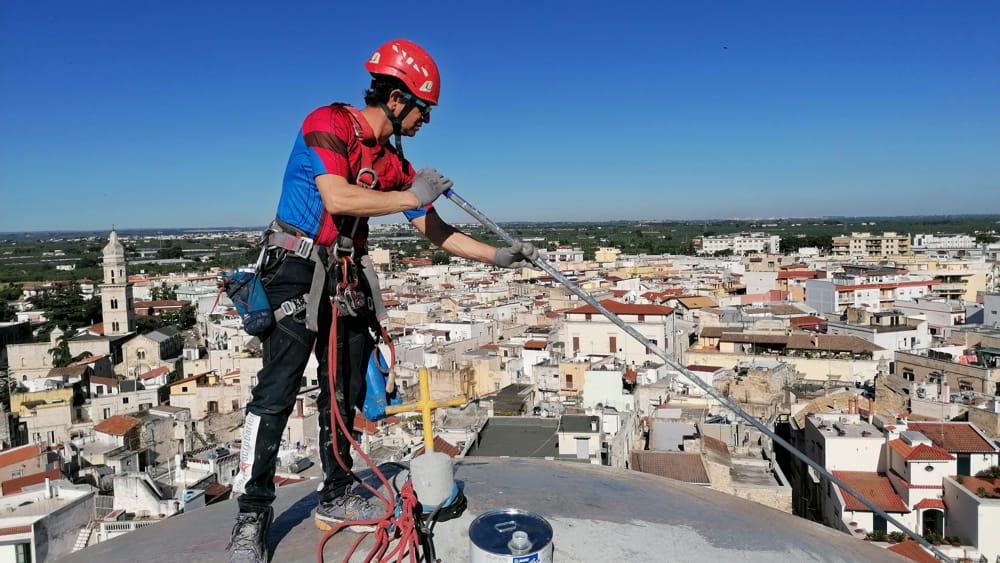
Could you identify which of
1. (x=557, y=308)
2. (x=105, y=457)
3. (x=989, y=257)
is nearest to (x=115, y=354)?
(x=105, y=457)

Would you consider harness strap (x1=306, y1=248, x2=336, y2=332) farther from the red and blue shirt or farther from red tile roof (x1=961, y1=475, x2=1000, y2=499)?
red tile roof (x1=961, y1=475, x2=1000, y2=499)

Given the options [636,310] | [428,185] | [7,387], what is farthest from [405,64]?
[7,387]

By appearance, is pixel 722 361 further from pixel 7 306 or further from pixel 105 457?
pixel 7 306

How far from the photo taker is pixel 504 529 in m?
3.03

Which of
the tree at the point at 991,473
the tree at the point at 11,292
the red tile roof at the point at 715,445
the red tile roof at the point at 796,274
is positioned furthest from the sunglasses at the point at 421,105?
the tree at the point at 11,292

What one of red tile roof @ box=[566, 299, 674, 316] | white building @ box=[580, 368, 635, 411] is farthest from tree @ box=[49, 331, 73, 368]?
white building @ box=[580, 368, 635, 411]

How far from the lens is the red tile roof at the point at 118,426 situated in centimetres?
2127

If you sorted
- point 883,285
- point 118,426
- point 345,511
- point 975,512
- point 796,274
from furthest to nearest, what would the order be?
point 796,274, point 883,285, point 118,426, point 975,512, point 345,511

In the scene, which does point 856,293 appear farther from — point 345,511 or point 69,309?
point 69,309

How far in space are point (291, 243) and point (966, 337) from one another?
32.2 meters

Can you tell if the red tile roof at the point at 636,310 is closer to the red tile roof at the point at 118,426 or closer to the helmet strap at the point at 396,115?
the red tile roof at the point at 118,426

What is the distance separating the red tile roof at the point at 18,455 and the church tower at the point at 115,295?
25303 mm

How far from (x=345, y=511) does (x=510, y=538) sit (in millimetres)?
928

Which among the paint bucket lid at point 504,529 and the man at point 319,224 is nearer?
the paint bucket lid at point 504,529
